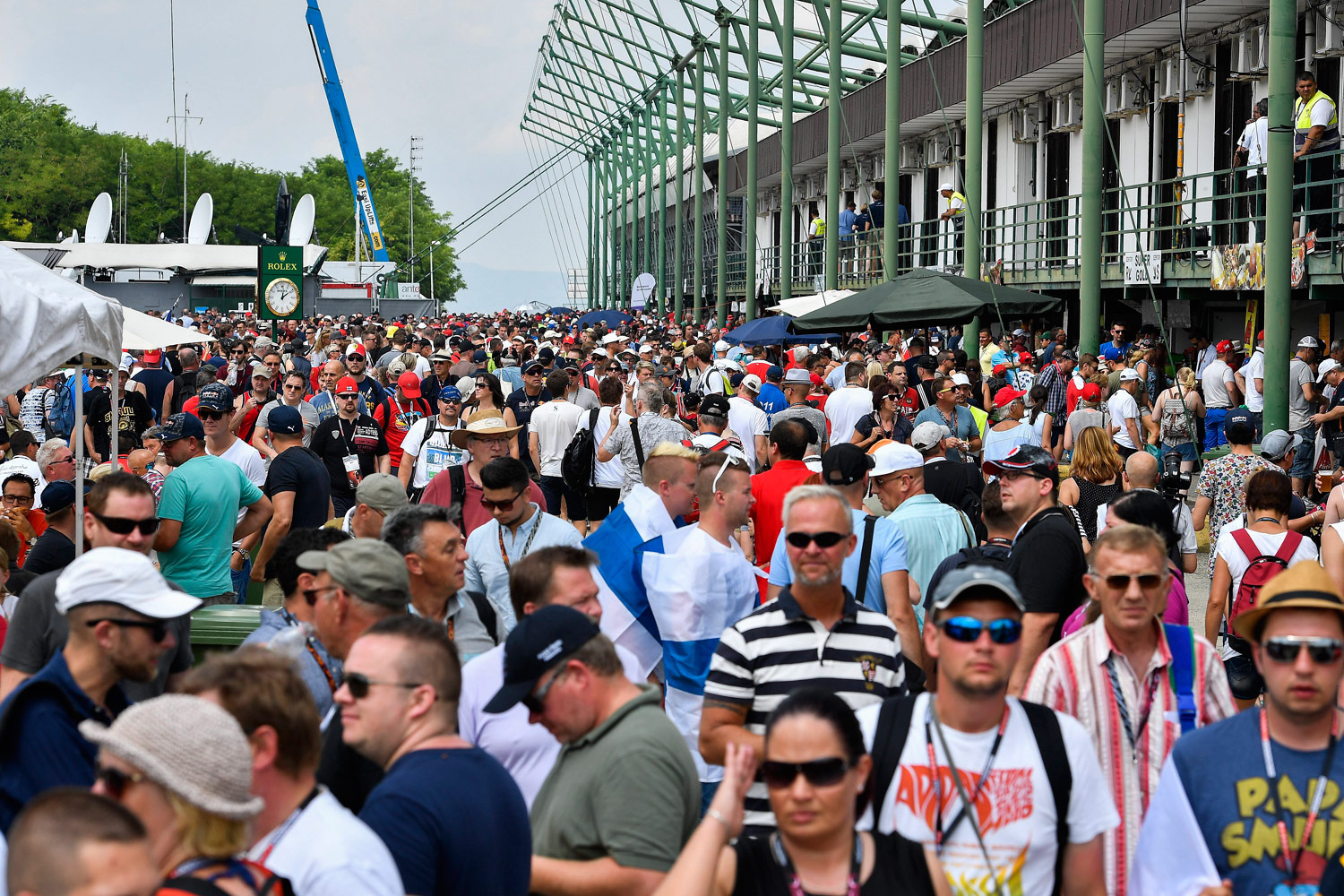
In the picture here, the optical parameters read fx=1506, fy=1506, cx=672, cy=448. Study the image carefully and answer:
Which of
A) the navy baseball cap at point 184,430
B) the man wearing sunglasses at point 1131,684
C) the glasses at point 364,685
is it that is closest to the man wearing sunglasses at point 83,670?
the glasses at point 364,685

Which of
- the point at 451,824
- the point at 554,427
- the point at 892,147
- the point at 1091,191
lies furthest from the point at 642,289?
the point at 451,824

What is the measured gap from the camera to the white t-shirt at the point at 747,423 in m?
12.2

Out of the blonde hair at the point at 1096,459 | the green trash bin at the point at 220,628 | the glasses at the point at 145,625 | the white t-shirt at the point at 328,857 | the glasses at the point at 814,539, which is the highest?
the blonde hair at the point at 1096,459

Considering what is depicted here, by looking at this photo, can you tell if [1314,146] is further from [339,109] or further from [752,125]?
[339,109]

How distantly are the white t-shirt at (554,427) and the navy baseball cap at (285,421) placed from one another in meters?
2.97

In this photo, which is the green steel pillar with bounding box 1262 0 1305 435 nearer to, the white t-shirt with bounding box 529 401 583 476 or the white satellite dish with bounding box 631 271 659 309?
the white t-shirt with bounding box 529 401 583 476

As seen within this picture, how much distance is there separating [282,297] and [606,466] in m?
18.8

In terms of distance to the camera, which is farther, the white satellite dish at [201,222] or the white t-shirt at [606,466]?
the white satellite dish at [201,222]

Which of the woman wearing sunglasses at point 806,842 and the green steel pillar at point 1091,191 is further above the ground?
the green steel pillar at point 1091,191

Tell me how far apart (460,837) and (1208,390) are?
1662cm

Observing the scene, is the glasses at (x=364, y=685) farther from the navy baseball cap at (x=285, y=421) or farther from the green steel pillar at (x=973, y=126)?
the green steel pillar at (x=973, y=126)

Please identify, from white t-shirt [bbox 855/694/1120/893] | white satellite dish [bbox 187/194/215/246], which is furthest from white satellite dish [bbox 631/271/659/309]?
white t-shirt [bbox 855/694/1120/893]

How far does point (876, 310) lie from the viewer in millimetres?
17094

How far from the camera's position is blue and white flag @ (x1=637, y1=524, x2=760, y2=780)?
5.91 metres
